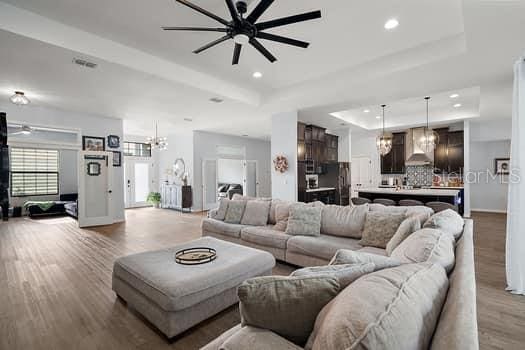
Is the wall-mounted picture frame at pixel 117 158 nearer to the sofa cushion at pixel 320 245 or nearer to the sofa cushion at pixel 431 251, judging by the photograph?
the sofa cushion at pixel 320 245

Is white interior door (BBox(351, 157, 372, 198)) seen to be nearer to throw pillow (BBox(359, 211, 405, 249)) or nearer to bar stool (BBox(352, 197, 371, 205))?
bar stool (BBox(352, 197, 371, 205))

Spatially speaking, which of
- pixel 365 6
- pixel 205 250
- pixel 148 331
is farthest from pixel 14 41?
pixel 365 6

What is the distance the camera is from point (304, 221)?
11.3 feet

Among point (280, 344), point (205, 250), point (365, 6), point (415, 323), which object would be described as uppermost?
point (365, 6)

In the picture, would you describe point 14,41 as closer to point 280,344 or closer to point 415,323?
point 280,344

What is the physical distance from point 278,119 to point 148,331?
4942 millimetres

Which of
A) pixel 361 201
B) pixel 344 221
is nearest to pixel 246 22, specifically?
pixel 344 221

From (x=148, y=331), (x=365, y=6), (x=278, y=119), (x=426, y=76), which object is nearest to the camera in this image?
(x=148, y=331)

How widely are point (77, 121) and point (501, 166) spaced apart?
12.3 metres

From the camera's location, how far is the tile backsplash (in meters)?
8.02

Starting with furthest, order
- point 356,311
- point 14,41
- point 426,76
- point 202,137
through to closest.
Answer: point 202,137
point 426,76
point 14,41
point 356,311

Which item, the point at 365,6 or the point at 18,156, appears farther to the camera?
the point at 18,156

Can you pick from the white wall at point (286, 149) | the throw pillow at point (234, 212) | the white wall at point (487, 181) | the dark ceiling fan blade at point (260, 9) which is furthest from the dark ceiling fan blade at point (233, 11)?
the white wall at point (487, 181)

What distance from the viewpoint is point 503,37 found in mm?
2695
